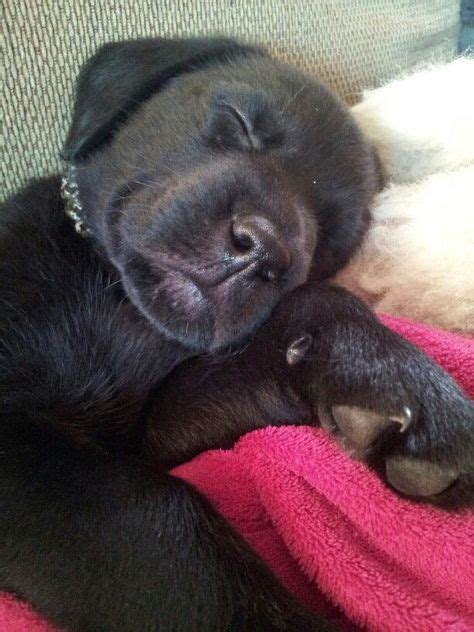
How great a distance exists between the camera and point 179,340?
912 millimetres

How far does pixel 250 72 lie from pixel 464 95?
46cm

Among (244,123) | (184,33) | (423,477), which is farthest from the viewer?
(184,33)

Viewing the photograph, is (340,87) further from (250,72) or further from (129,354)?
(129,354)

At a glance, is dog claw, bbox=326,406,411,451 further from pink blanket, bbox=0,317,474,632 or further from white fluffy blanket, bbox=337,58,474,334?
white fluffy blanket, bbox=337,58,474,334

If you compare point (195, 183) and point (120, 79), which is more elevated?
point (120, 79)

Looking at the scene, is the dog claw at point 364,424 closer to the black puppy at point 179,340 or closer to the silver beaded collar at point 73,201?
the black puppy at point 179,340

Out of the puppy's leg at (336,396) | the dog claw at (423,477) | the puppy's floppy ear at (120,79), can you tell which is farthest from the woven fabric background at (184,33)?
the dog claw at (423,477)

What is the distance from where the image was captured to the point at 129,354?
3.22ft

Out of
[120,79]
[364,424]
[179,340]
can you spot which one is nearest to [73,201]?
[120,79]

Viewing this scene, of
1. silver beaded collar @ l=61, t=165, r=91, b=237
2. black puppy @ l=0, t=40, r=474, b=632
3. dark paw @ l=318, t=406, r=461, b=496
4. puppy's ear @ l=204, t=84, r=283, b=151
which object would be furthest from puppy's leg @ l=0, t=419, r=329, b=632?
puppy's ear @ l=204, t=84, r=283, b=151

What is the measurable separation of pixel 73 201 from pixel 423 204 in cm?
60

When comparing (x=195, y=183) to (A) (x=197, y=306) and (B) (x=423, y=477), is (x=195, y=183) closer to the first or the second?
(A) (x=197, y=306)

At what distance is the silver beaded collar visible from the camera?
1.07 metres

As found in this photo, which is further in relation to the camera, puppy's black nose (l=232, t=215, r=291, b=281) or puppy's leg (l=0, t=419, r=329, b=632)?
puppy's black nose (l=232, t=215, r=291, b=281)
